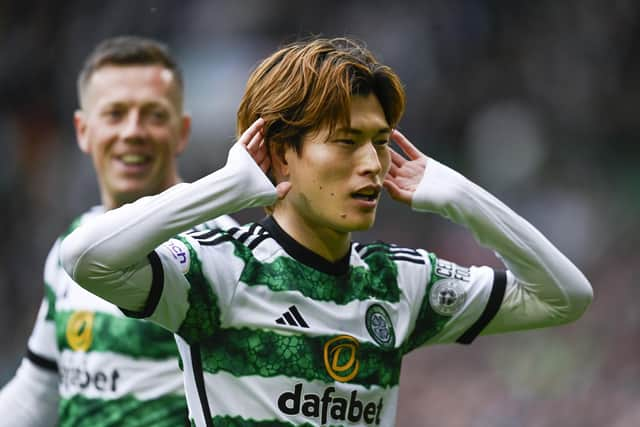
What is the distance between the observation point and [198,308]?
289 cm

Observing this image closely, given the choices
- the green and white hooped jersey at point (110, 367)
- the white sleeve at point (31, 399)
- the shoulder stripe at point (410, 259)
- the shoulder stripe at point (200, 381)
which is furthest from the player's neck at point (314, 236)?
the white sleeve at point (31, 399)

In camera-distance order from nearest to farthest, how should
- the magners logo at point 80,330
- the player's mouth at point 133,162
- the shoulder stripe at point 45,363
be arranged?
the magners logo at point 80,330 < the shoulder stripe at point 45,363 < the player's mouth at point 133,162

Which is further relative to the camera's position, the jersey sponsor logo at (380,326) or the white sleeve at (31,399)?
the white sleeve at (31,399)

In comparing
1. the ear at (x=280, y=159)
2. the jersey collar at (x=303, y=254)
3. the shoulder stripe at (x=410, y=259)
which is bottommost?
the shoulder stripe at (x=410, y=259)

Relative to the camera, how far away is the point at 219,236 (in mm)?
3041

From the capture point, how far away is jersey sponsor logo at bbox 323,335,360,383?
3.00 m

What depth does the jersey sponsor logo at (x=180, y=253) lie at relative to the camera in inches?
113

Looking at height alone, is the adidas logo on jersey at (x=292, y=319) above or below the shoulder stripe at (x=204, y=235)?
below

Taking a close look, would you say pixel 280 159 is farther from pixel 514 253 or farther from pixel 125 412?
pixel 125 412

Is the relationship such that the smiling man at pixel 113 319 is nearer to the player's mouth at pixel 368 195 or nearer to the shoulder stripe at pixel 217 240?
the shoulder stripe at pixel 217 240

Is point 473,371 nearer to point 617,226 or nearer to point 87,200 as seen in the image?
point 617,226

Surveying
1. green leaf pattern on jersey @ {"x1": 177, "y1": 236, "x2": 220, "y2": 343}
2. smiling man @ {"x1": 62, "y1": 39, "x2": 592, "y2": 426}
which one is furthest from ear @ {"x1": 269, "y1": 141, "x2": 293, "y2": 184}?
green leaf pattern on jersey @ {"x1": 177, "y1": 236, "x2": 220, "y2": 343}

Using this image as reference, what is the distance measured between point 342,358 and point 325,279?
230mm

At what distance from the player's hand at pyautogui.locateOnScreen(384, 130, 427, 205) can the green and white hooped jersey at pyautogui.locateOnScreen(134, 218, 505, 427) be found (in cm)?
24
